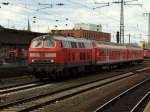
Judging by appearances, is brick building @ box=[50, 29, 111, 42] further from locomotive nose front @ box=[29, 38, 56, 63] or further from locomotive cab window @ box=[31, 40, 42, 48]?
locomotive nose front @ box=[29, 38, 56, 63]

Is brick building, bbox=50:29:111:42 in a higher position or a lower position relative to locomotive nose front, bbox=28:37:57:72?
higher

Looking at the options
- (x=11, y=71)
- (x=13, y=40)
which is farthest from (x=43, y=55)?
(x=13, y=40)

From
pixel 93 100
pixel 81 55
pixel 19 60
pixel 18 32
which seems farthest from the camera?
pixel 18 32

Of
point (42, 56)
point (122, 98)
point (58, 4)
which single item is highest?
point (58, 4)

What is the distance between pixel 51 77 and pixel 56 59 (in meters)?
1.66

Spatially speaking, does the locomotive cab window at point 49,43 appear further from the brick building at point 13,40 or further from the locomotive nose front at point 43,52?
the brick building at point 13,40

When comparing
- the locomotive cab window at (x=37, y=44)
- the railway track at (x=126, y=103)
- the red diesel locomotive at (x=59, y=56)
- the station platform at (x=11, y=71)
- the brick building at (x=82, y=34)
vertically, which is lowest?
the railway track at (x=126, y=103)

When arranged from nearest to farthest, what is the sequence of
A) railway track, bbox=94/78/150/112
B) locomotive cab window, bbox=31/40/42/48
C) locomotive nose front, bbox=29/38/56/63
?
railway track, bbox=94/78/150/112
locomotive nose front, bbox=29/38/56/63
locomotive cab window, bbox=31/40/42/48

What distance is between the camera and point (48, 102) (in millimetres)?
17141

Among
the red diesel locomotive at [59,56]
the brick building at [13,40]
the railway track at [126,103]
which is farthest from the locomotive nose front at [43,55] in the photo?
the brick building at [13,40]

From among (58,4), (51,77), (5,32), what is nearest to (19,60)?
(5,32)

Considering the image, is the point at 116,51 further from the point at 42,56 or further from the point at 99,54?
the point at 42,56

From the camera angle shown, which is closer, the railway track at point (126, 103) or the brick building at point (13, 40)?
the railway track at point (126, 103)

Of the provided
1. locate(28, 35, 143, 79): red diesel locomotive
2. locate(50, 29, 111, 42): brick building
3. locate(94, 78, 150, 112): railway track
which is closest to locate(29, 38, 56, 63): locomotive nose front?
locate(28, 35, 143, 79): red diesel locomotive
